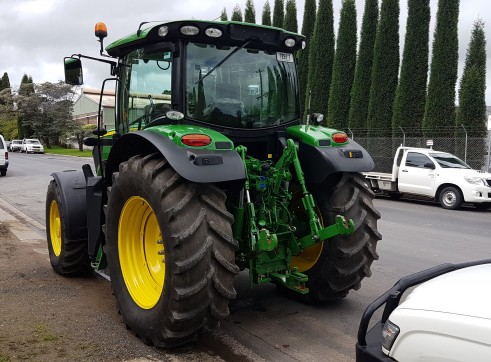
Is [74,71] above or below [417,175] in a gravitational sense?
above

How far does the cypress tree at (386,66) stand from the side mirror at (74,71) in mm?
21079

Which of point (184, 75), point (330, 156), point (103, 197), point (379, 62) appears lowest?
point (103, 197)

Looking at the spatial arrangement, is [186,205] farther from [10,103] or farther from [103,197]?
[10,103]

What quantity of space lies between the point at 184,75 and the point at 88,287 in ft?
8.95

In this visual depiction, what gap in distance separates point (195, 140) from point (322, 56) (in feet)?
87.1

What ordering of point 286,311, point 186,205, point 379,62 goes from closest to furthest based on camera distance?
point 186,205 → point 286,311 → point 379,62

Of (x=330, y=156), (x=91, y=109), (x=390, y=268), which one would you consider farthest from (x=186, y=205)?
(x=91, y=109)

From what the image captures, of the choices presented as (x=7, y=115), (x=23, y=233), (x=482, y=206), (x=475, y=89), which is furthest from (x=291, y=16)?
(x=7, y=115)

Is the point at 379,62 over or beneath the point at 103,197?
over

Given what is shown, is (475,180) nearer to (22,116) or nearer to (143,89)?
(143,89)

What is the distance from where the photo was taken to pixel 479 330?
1.96m

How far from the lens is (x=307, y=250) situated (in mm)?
5121

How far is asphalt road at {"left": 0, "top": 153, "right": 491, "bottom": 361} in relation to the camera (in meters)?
4.10

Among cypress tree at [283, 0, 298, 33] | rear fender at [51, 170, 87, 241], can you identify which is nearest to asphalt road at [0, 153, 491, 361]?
rear fender at [51, 170, 87, 241]
